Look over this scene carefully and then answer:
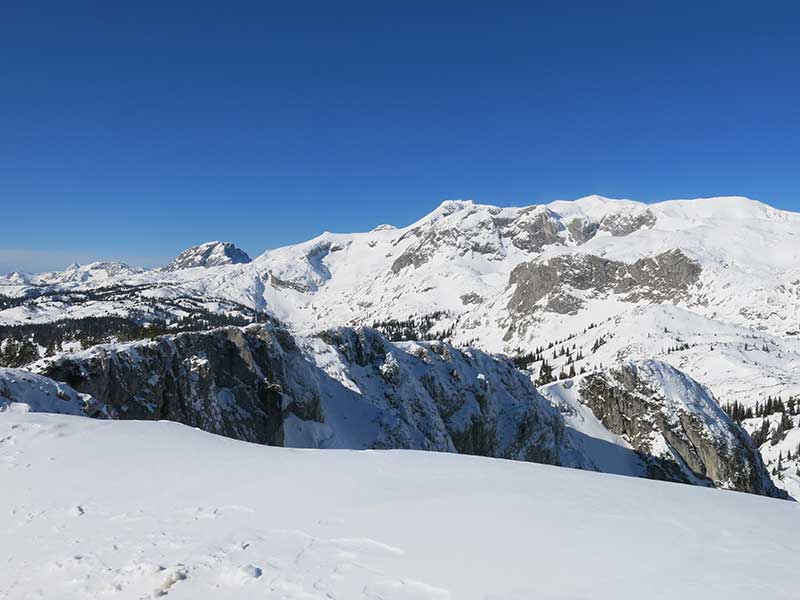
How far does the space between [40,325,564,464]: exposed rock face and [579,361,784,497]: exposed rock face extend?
1652cm

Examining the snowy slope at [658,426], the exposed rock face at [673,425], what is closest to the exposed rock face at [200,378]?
the snowy slope at [658,426]

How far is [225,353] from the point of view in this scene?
3638 cm

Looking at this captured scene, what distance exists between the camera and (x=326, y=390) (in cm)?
4288

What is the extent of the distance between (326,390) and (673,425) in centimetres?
5112

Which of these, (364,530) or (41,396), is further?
(41,396)

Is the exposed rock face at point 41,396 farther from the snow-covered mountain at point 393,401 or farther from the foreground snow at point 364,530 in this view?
the foreground snow at point 364,530

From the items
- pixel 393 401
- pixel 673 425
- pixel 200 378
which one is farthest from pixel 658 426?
pixel 200 378

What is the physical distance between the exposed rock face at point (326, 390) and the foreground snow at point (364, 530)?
626 inches

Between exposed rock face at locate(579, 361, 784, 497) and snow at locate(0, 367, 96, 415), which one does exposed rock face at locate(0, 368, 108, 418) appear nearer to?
snow at locate(0, 367, 96, 415)

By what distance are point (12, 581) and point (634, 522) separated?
11.4 meters

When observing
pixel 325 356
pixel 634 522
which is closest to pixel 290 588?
pixel 634 522

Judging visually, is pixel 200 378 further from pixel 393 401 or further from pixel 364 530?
pixel 364 530

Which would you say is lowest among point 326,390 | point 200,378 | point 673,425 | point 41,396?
point 673,425

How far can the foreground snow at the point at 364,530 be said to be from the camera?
782 centimetres
